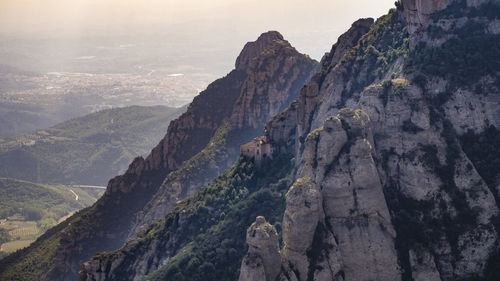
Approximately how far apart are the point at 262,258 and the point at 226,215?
38.5m

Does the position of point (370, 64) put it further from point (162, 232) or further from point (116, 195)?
point (116, 195)

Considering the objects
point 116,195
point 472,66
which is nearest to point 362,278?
point 472,66

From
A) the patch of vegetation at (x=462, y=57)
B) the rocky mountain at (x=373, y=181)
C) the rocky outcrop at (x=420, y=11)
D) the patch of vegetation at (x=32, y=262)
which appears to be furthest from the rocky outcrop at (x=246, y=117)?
the patch of vegetation at (x=462, y=57)

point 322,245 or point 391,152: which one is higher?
point 391,152

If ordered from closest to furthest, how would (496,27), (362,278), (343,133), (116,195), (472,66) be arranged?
(362,278)
(343,133)
(472,66)
(496,27)
(116,195)

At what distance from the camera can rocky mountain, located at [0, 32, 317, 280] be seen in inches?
5340

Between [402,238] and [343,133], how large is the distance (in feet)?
41.1

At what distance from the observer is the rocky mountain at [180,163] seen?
13562cm

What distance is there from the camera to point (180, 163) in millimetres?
151625

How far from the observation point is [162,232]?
112m

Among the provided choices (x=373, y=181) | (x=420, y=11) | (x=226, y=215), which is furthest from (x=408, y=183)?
(x=226, y=215)

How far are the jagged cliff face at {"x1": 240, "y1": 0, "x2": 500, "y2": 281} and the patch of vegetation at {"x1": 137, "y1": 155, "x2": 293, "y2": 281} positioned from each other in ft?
69.6

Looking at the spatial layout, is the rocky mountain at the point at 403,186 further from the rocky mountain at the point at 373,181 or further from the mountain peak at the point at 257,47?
the mountain peak at the point at 257,47

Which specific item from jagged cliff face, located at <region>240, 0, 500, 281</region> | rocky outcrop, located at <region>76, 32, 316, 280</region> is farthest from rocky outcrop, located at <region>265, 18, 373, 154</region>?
rocky outcrop, located at <region>76, 32, 316, 280</region>
